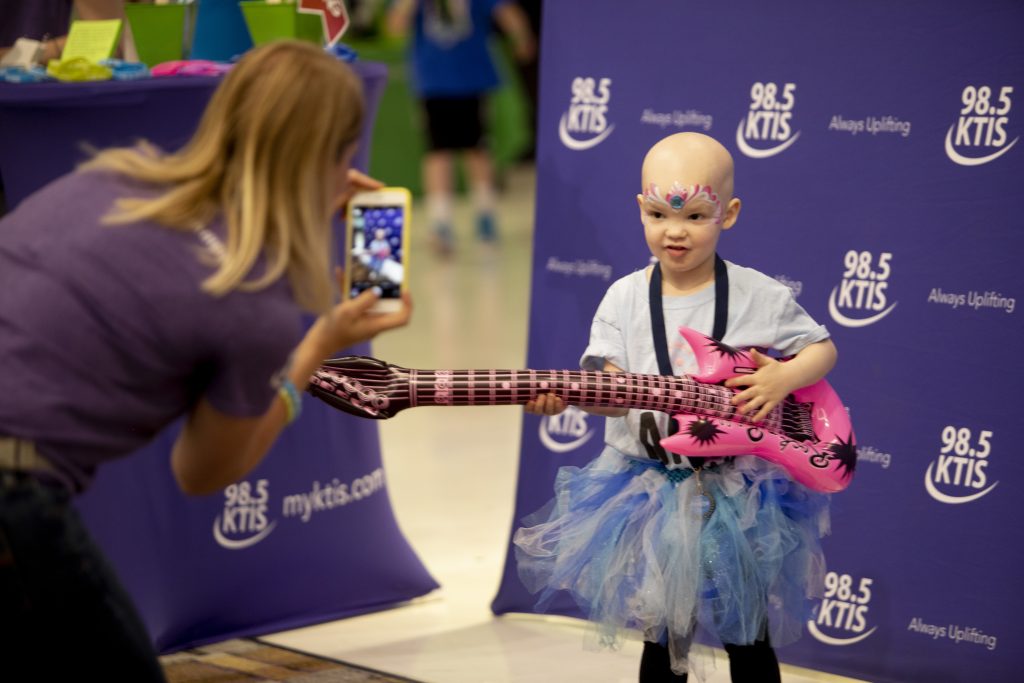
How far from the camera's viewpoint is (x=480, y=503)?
16.0 feet

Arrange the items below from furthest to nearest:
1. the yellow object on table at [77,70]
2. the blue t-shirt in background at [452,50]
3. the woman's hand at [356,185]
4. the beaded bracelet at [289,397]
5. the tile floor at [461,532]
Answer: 1. the blue t-shirt in background at [452,50]
2. the tile floor at [461,532]
3. the yellow object on table at [77,70]
4. the woman's hand at [356,185]
5. the beaded bracelet at [289,397]

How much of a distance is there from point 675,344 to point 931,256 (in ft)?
2.65

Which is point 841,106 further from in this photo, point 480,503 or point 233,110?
point 480,503

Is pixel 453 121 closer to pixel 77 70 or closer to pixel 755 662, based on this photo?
pixel 77 70

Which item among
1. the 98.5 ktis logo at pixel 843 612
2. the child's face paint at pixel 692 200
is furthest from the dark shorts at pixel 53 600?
the 98.5 ktis logo at pixel 843 612

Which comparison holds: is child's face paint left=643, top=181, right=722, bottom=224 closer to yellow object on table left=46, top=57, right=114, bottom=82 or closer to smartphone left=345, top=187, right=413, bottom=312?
smartphone left=345, top=187, right=413, bottom=312

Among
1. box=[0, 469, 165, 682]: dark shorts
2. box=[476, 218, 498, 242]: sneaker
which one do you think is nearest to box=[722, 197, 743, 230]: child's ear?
box=[0, 469, 165, 682]: dark shorts

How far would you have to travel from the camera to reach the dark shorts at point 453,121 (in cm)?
895

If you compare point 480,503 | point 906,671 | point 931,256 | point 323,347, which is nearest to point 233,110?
point 323,347

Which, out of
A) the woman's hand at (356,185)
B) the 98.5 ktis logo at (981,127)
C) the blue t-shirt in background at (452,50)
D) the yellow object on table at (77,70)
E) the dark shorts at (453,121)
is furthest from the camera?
the dark shorts at (453,121)


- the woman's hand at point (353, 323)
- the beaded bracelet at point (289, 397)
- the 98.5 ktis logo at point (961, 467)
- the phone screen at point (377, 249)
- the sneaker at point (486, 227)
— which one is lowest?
the sneaker at point (486, 227)

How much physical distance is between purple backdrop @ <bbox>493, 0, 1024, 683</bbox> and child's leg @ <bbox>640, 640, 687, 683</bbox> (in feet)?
2.41

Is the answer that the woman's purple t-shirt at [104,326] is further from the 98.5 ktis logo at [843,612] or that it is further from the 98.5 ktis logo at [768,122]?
the 98.5 ktis logo at [843,612]

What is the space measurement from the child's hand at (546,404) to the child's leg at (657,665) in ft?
1.70
